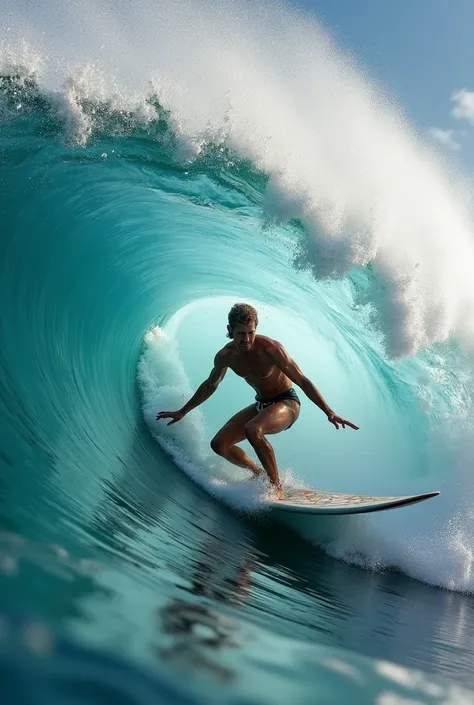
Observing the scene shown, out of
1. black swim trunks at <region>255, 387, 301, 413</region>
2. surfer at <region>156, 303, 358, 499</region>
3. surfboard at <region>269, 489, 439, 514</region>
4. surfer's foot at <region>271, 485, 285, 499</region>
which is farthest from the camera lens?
black swim trunks at <region>255, 387, 301, 413</region>

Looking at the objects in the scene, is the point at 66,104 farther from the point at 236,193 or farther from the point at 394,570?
the point at 394,570

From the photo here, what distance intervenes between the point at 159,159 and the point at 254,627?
6590 mm

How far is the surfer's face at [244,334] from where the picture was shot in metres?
5.06

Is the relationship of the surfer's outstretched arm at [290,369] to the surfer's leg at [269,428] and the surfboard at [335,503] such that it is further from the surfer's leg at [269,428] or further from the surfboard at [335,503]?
the surfboard at [335,503]

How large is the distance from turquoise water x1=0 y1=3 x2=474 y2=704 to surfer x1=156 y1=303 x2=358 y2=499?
43 centimetres

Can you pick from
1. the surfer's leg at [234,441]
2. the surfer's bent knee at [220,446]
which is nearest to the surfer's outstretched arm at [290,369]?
the surfer's leg at [234,441]

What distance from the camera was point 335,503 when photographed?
17.2 ft

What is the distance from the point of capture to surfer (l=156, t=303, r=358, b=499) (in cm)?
520

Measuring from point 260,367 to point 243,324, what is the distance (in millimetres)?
720

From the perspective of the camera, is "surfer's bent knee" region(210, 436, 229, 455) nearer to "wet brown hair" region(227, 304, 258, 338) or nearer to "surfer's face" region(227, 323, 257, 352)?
"surfer's face" region(227, 323, 257, 352)

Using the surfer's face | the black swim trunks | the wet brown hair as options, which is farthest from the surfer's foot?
the wet brown hair

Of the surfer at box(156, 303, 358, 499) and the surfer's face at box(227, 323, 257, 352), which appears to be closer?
the surfer's face at box(227, 323, 257, 352)

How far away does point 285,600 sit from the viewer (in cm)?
285

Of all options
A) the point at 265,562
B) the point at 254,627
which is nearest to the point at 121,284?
the point at 265,562
